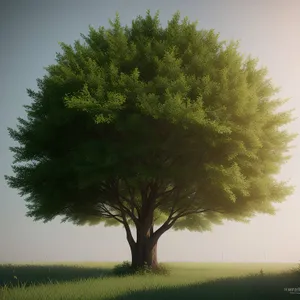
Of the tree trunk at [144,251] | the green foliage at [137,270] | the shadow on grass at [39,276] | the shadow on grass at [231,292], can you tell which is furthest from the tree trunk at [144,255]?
the shadow on grass at [231,292]

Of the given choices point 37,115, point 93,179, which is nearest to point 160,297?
point 93,179

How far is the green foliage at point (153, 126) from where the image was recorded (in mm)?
18922

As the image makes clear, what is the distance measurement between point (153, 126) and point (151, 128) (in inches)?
8.6

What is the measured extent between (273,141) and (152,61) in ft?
28.2

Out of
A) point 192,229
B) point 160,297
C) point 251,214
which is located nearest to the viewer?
point 160,297

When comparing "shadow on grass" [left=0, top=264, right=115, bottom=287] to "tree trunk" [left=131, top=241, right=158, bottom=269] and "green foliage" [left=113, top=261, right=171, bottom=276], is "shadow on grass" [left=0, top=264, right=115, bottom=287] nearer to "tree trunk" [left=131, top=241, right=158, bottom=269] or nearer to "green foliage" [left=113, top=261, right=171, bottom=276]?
"green foliage" [left=113, top=261, right=171, bottom=276]

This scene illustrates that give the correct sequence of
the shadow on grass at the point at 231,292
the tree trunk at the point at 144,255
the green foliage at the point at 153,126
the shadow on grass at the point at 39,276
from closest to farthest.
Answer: the shadow on grass at the point at 231,292, the shadow on grass at the point at 39,276, the green foliage at the point at 153,126, the tree trunk at the point at 144,255

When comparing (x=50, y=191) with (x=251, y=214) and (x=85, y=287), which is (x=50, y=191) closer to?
(x=85, y=287)

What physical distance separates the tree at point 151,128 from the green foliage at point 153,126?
0.06 meters

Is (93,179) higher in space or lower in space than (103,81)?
lower

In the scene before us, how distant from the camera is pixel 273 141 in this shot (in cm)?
2231

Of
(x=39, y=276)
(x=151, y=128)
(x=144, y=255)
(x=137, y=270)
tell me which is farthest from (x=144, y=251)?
(x=151, y=128)

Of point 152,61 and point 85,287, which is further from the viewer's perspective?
point 152,61

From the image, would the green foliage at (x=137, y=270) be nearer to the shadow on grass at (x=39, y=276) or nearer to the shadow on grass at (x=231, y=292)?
the shadow on grass at (x=39, y=276)
